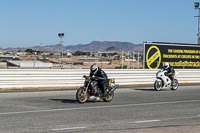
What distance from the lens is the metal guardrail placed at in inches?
779

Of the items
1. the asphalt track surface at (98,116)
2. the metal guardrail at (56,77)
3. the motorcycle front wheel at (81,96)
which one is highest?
the metal guardrail at (56,77)

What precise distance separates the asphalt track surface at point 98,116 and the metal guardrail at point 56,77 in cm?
481

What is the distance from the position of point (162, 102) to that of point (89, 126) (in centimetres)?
634

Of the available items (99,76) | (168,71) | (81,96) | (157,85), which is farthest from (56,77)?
(81,96)

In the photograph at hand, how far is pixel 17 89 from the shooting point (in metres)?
19.8

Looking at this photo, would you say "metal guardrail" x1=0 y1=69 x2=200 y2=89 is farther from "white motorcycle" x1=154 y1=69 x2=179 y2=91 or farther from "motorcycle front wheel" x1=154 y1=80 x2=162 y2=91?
"motorcycle front wheel" x1=154 y1=80 x2=162 y2=91

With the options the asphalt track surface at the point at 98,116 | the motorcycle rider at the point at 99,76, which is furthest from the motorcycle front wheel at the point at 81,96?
the motorcycle rider at the point at 99,76

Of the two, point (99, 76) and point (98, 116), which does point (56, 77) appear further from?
point (98, 116)

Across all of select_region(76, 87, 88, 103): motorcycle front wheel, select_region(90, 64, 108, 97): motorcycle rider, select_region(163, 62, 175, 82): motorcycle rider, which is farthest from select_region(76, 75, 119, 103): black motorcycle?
select_region(163, 62, 175, 82): motorcycle rider

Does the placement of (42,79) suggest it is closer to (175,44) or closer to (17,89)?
(17,89)

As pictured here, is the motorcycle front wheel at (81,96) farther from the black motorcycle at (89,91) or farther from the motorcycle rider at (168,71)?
the motorcycle rider at (168,71)

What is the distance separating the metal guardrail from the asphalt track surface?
4805mm

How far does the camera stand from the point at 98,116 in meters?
11.0

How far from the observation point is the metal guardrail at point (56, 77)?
19.8 m
